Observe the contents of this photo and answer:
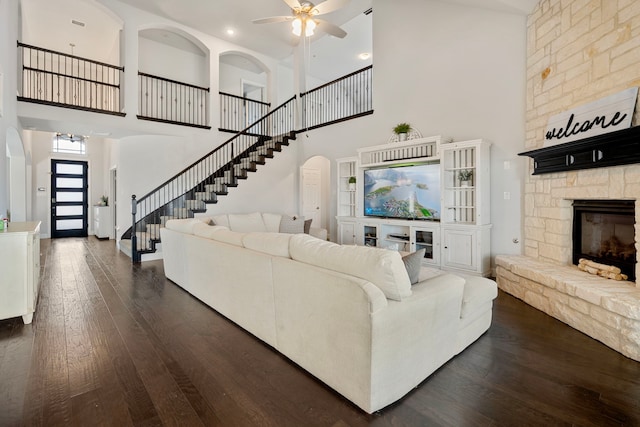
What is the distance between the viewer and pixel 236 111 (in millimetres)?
8977

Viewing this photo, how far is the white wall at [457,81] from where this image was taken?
443 cm

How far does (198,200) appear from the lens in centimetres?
695

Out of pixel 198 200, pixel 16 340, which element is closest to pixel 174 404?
pixel 16 340

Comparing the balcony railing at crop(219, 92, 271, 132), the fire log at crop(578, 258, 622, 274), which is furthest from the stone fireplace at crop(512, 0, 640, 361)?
the balcony railing at crop(219, 92, 271, 132)

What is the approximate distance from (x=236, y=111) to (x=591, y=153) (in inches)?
321

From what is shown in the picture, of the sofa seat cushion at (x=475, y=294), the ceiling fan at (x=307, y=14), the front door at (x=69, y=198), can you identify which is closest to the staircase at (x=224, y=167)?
the ceiling fan at (x=307, y=14)

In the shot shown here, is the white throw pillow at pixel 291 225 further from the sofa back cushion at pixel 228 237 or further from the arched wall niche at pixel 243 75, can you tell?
the arched wall niche at pixel 243 75

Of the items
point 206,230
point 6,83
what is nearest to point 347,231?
point 206,230

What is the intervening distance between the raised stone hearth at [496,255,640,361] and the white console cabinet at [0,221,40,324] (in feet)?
16.9

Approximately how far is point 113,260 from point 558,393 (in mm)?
6808

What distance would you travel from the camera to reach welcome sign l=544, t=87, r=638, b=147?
288cm

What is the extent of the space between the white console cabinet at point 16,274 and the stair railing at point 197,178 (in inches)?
114

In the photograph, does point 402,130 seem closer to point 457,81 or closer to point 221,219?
point 457,81

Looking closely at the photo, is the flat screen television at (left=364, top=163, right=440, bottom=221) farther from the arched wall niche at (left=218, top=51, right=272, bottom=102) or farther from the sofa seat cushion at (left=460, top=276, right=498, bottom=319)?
the arched wall niche at (left=218, top=51, right=272, bottom=102)
